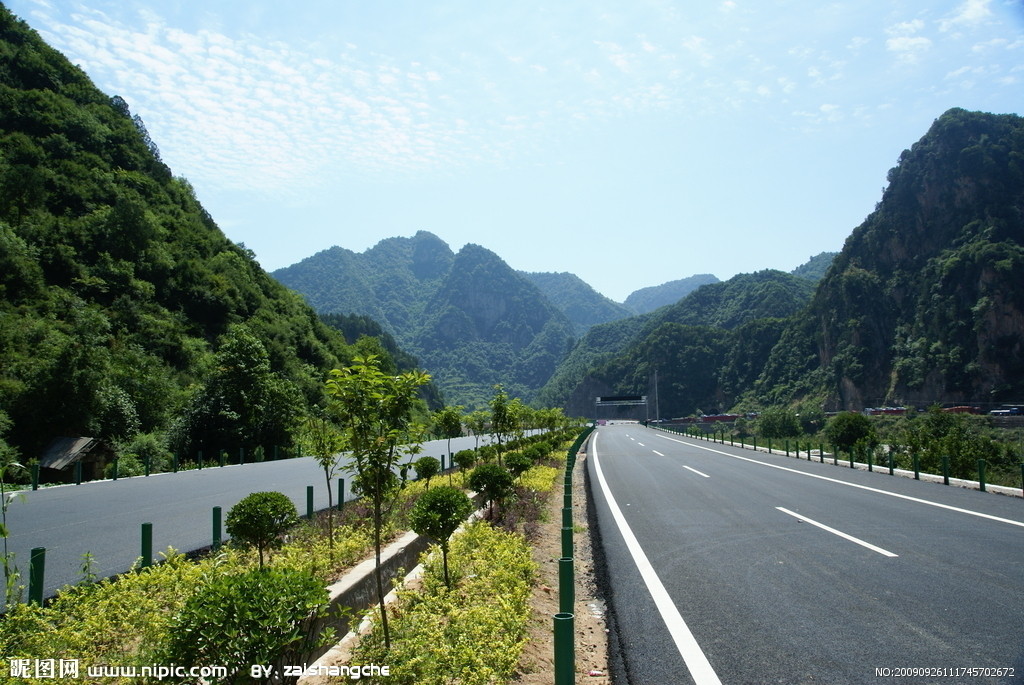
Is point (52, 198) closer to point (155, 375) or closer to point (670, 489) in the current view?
point (155, 375)

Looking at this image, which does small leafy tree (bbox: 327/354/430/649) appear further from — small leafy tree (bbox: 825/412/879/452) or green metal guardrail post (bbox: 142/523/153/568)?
small leafy tree (bbox: 825/412/879/452)

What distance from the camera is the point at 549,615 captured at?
20.7 feet

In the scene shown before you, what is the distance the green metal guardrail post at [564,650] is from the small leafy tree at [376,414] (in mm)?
2263

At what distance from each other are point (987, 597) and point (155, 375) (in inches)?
1507

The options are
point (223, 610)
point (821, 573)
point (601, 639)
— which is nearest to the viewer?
point (223, 610)

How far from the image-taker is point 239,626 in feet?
10.7

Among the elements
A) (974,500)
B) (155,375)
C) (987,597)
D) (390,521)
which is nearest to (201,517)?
(390,521)

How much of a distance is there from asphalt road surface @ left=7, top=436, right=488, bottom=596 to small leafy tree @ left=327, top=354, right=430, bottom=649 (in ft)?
4.14

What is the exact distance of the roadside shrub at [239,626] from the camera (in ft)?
10.6

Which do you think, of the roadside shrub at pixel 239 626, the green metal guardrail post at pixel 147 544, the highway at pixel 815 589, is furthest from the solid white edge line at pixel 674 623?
the green metal guardrail post at pixel 147 544

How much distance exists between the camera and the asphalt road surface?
875cm

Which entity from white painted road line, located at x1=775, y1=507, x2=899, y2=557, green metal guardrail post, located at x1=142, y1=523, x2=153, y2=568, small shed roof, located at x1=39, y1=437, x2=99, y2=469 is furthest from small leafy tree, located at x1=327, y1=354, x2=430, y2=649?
small shed roof, located at x1=39, y1=437, x2=99, y2=469

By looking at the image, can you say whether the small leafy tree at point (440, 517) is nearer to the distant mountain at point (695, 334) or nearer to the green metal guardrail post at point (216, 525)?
the green metal guardrail post at point (216, 525)

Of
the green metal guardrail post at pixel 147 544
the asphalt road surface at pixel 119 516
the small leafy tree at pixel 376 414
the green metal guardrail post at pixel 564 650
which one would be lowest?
the asphalt road surface at pixel 119 516
